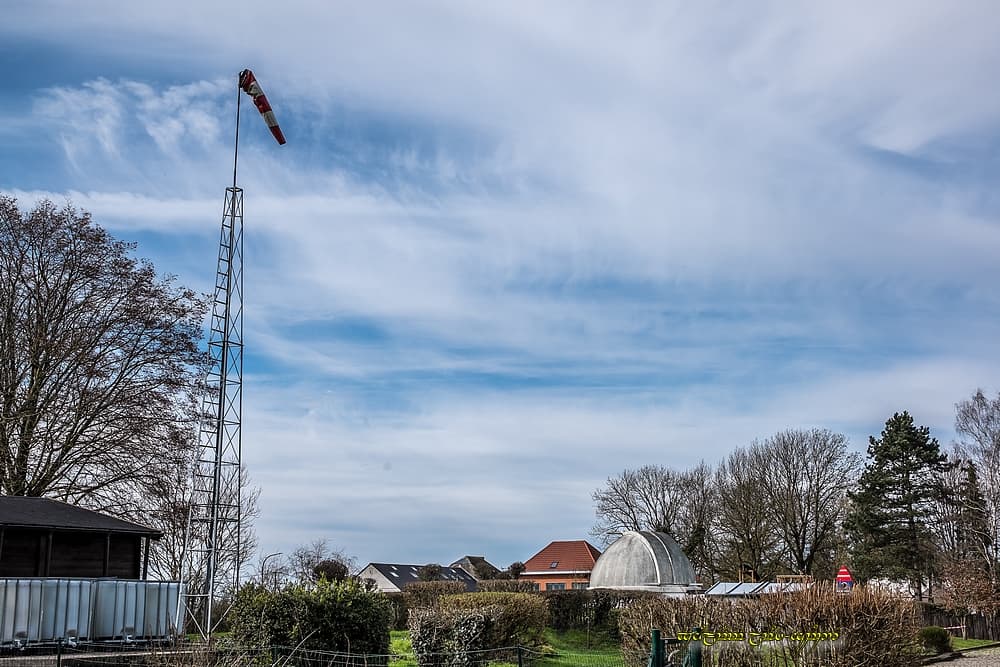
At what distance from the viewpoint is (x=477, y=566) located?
3159 inches

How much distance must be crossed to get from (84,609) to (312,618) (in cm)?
661

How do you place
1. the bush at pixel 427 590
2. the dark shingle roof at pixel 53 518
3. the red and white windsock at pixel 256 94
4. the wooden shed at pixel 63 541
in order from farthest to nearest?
the bush at pixel 427 590 < the red and white windsock at pixel 256 94 < the wooden shed at pixel 63 541 < the dark shingle roof at pixel 53 518

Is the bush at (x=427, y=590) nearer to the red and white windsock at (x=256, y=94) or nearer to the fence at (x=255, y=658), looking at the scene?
the fence at (x=255, y=658)

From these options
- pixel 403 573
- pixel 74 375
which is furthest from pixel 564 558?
pixel 74 375

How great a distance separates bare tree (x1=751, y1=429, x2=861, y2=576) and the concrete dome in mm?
8397

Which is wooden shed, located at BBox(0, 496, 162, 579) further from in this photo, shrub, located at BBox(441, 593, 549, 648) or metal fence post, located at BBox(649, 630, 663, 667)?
metal fence post, located at BBox(649, 630, 663, 667)

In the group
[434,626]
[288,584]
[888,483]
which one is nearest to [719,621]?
[434,626]

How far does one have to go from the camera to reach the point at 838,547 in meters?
52.7

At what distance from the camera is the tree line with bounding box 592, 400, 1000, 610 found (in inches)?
1909

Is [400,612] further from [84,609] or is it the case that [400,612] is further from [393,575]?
[393,575]

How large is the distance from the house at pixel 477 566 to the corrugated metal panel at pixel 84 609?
173 feet

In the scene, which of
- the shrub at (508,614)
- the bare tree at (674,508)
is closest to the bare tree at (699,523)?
the bare tree at (674,508)

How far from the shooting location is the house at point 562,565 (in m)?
77.0

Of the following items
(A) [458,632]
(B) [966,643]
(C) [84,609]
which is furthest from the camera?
(B) [966,643]
